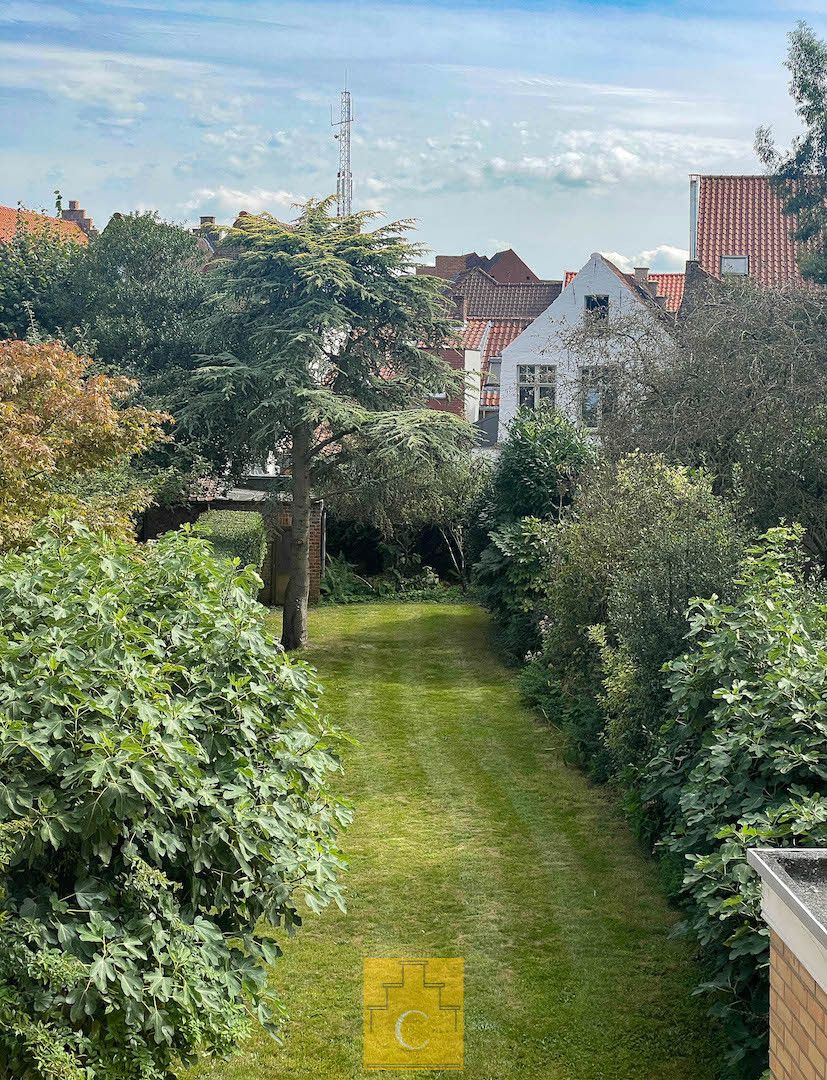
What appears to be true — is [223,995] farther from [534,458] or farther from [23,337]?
[23,337]


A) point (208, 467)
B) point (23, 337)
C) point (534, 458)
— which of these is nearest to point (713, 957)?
point (534, 458)

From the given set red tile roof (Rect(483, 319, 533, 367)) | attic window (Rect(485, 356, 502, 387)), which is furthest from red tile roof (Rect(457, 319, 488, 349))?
attic window (Rect(485, 356, 502, 387))

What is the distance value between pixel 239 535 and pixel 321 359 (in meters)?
3.45

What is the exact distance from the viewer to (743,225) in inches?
1383

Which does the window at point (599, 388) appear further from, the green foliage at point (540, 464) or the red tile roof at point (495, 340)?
the red tile roof at point (495, 340)

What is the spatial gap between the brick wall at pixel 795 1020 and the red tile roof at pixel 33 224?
86.9 ft

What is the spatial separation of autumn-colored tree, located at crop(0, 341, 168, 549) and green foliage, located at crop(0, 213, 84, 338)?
12.1 meters

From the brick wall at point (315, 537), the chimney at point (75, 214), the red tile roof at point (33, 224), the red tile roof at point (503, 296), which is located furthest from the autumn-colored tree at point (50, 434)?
the chimney at point (75, 214)

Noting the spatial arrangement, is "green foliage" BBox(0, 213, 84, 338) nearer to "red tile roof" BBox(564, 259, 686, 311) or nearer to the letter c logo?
the letter c logo

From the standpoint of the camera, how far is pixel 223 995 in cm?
567

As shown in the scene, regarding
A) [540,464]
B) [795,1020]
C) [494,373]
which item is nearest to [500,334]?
[494,373]

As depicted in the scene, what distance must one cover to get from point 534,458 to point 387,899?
35.4ft

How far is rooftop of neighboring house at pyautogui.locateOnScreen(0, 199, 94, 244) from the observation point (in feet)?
93.9

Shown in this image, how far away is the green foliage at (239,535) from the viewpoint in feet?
65.2
